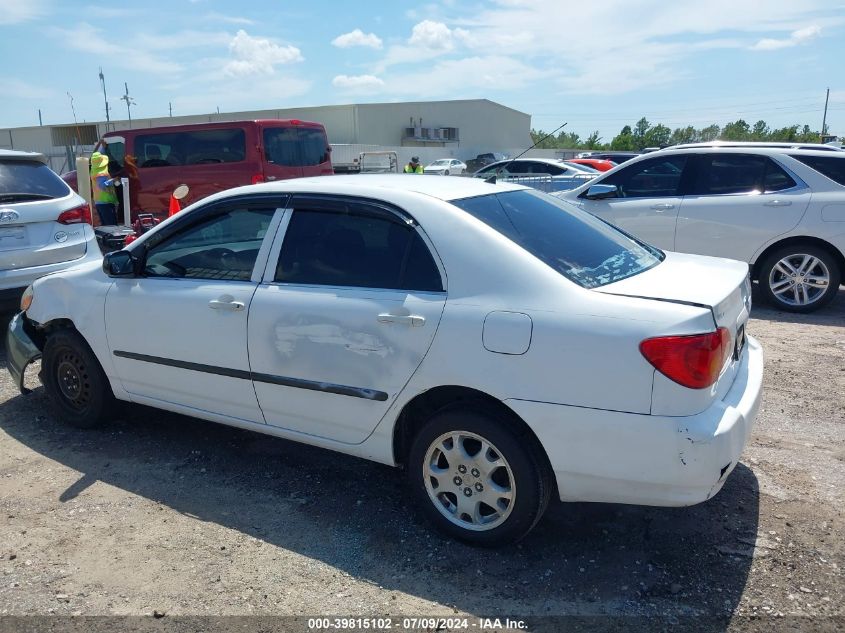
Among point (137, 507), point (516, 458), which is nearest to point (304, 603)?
point (516, 458)

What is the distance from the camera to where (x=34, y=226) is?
621 centimetres

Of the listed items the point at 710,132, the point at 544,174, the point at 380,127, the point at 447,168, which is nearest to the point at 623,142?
the point at 710,132

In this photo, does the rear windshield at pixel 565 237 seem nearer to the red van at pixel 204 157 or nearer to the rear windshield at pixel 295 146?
the red van at pixel 204 157

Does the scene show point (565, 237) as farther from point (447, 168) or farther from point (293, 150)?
point (447, 168)

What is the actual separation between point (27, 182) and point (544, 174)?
13.0 metres

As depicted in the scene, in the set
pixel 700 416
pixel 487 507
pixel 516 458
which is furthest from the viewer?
pixel 487 507

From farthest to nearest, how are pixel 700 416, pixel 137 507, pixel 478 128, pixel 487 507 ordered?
pixel 478 128
pixel 137 507
pixel 487 507
pixel 700 416

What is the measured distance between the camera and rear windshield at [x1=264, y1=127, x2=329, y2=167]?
452 inches

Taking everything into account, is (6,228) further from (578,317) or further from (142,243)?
(578,317)

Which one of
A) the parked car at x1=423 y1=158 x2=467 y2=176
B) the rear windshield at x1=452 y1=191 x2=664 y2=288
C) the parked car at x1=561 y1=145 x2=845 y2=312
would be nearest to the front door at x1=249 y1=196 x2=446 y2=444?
the rear windshield at x1=452 y1=191 x2=664 y2=288

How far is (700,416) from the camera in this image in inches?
104

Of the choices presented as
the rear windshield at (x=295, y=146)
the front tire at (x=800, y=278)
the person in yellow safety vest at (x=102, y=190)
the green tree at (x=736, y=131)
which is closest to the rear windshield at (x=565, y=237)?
the front tire at (x=800, y=278)

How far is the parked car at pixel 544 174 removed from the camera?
51.6 ft

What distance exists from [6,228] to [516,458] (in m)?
5.25
